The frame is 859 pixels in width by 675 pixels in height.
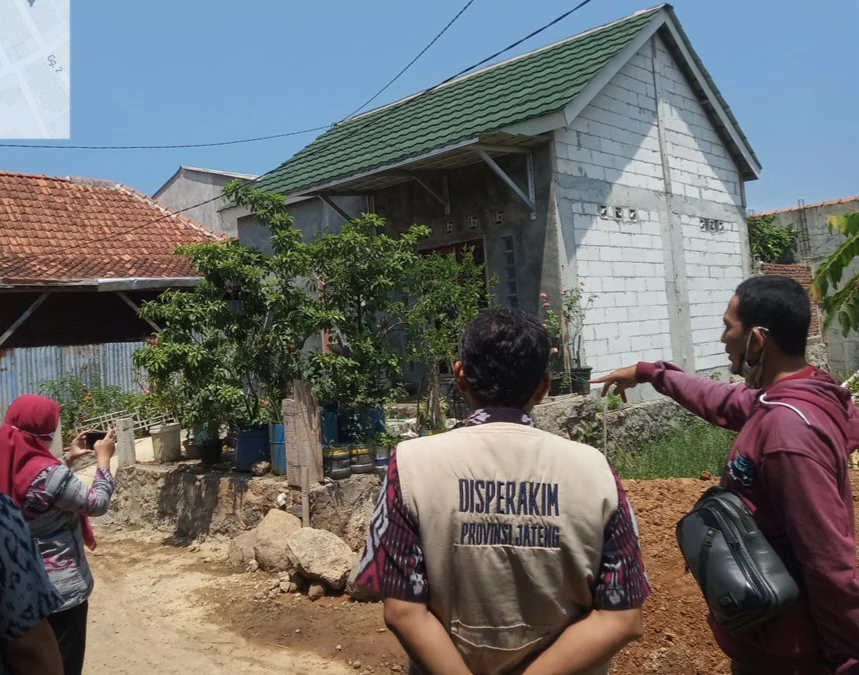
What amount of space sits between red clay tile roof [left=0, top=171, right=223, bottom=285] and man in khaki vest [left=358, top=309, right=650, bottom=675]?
38.7 ft

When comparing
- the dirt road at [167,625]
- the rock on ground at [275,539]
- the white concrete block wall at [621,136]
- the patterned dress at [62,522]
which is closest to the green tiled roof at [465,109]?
the white concrete block wall at [621,136]

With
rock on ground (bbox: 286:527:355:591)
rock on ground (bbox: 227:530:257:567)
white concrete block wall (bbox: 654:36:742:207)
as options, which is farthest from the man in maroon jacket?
white concrete block wall (bbox: 654:36:742:207)

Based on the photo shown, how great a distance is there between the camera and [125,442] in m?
8.89

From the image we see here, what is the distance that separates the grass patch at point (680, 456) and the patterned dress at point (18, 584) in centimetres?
707

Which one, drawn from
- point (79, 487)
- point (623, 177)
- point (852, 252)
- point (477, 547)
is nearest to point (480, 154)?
point (623, 177)

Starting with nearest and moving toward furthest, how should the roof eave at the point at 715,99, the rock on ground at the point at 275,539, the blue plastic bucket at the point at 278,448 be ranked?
the rock on ground at the point at 275,539, the blue plastic bucket at the point at 278,448, the roof eave at the point at 715,99

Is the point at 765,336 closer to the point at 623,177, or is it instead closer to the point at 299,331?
the point at 299,331

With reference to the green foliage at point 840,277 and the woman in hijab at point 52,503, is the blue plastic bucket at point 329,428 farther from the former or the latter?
the green foliage at point 840,277

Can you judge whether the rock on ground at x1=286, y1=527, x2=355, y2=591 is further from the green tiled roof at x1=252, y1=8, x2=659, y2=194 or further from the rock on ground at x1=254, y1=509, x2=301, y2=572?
the green tiled roof at x1=252, y1=8, x2=659, y2=194

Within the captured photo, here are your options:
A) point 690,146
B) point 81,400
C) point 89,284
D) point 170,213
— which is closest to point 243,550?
point 89,284

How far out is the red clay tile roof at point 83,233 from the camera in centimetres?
1298

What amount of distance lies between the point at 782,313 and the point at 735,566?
2.63 feet

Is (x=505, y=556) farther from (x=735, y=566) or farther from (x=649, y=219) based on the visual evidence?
(x=649, y=219)

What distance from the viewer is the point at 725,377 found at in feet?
39.9
